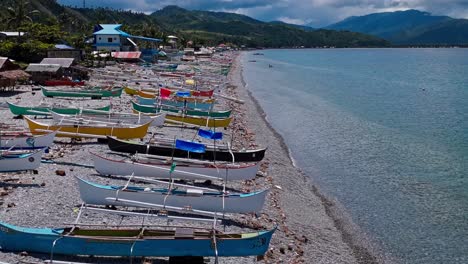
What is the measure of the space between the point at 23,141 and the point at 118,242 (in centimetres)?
1130

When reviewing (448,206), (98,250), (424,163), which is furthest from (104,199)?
(424,163)

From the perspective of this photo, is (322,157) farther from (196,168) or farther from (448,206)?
(196,168)

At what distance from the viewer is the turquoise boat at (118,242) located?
12.8 metres

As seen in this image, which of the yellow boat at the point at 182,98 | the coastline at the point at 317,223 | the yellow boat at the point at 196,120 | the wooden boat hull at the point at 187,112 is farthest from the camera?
the yellow boat at the point at 182,98

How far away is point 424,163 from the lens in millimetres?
30359

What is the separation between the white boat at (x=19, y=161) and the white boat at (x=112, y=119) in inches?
310

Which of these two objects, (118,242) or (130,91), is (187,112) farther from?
(118,242)

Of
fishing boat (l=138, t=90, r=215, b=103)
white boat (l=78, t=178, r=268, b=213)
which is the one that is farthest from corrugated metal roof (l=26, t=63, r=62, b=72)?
white boat (l=78, t=178, r=268, b=213)

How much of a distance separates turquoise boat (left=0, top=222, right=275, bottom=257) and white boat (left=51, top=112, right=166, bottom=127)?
14.3 meters

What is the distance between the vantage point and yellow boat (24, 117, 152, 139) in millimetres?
25661

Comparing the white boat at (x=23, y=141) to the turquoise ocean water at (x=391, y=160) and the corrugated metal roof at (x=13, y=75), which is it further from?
the corrugated metal roof at (x=13, y=75)

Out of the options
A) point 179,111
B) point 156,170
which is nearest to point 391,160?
point 179,111

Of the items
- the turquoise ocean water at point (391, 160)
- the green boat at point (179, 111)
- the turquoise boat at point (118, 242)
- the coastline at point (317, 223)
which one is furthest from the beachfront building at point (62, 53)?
the turquoise boat at point (118, 242)

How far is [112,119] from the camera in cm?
2945
